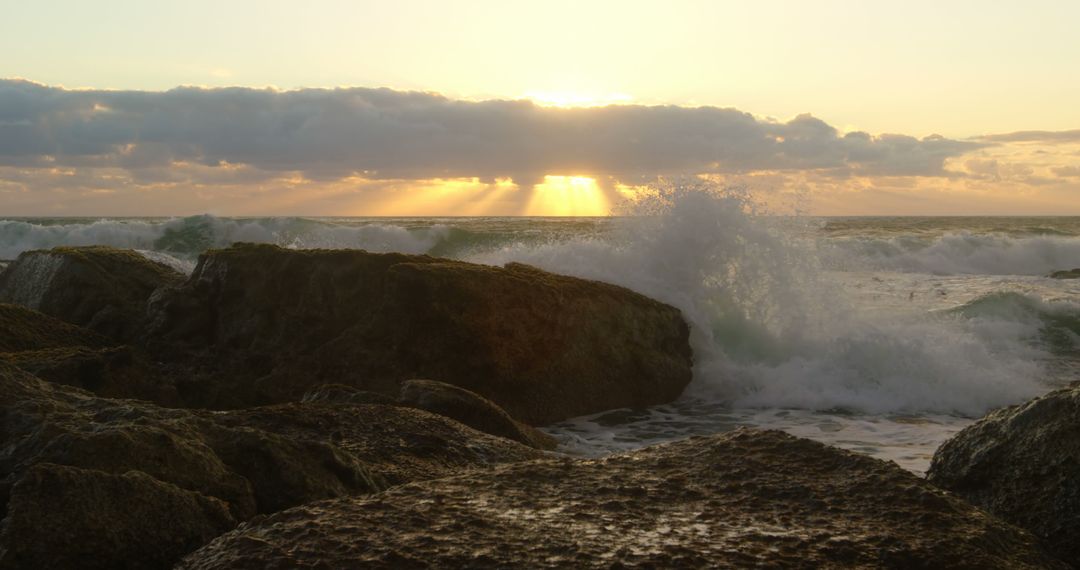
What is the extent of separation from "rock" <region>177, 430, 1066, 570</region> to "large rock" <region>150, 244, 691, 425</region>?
4.07 metres

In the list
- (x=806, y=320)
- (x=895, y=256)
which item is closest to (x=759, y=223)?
(x=806, y=320)

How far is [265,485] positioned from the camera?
10.00 ft

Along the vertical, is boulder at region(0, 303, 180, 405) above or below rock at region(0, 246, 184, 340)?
below

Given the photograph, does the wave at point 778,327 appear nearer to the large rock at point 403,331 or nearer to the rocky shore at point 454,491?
the large rock at point 403,331

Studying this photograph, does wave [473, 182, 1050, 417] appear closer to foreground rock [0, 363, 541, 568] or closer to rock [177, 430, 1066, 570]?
foreground rock [0, 363, 541, 568]

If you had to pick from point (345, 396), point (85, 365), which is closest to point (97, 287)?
point (85, 365)

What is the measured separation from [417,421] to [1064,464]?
2.54 meters

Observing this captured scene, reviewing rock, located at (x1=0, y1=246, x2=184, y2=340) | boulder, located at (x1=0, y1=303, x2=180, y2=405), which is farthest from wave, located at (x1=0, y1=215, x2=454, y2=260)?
boulder, located at (x1=0, y1=303, x2=180, y2=405)

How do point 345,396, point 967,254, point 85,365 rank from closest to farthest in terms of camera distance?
point 345,396, point 85,365, point 967,254

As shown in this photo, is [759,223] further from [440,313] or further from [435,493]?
A: [435,493]

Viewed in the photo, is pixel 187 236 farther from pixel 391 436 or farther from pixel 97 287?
pixel 391 436

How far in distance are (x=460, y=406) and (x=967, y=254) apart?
27276mm

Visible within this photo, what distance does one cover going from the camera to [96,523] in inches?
97.9

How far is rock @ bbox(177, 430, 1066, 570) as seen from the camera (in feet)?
7.29
